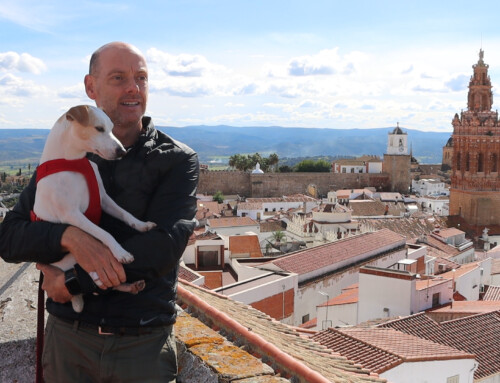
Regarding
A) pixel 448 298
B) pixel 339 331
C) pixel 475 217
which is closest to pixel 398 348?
pixel 339 331

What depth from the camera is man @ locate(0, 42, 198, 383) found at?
5.20 feet

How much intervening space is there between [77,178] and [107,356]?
0.52m

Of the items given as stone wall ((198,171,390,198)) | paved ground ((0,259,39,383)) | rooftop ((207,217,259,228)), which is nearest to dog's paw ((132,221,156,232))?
paved ground ((0,259,39,383))

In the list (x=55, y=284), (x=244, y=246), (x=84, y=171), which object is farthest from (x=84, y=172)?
(x=244, y=246)

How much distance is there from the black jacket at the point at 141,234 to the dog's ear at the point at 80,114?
17cm

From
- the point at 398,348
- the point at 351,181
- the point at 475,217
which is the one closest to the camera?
the point at 398,348

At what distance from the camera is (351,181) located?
44875 mm

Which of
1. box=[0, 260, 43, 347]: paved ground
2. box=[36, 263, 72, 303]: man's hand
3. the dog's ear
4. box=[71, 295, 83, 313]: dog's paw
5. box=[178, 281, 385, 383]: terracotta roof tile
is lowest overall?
box=[178, 281, 385, 383]: terracotta roof tile

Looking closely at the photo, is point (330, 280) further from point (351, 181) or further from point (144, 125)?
point (351, 181)

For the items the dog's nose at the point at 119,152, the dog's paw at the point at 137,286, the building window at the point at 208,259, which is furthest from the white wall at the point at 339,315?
the dog's nose at the point at 119,152

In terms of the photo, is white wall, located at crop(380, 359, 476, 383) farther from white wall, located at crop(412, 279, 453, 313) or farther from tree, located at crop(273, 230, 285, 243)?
tree, located at crop(273, 230, 285, 243)

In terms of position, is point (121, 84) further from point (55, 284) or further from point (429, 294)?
point (429, 294)

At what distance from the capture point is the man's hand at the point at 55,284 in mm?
1620

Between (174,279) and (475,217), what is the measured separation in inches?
1283
